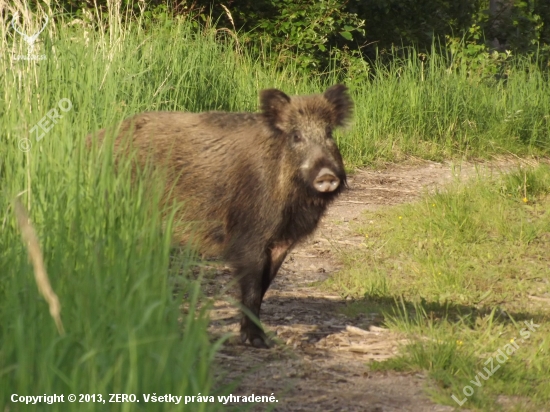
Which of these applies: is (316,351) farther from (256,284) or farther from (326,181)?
(326,181)

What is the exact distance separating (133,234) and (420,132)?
23.3ft

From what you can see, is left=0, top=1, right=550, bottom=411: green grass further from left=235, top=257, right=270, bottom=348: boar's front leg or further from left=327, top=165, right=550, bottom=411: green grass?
left=235, top=257, right=270, bottom=348: boar's front leg

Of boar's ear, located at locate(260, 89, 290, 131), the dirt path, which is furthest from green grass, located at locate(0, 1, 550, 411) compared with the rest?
boar's ear, located at locate(260, 89, 290, 131)

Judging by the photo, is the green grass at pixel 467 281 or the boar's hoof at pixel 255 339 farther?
the boar's hoof at pixel 255 339

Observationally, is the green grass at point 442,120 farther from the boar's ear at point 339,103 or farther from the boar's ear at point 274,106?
the boar's ear at point 274,106

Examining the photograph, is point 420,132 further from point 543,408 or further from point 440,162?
point 543,408

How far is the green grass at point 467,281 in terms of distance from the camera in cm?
439

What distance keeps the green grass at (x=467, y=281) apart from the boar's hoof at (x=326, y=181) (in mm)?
780

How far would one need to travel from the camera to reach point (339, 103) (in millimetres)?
5430

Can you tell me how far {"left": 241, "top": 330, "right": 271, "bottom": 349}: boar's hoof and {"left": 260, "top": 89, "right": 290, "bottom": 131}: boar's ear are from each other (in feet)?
3.97

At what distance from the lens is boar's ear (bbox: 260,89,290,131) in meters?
5.24

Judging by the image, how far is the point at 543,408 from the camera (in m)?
4.02

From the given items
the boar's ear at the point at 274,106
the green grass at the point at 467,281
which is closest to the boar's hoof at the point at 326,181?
the boar's ear at the point at 274,106

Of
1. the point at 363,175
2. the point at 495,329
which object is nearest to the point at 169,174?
the point at 495,329
